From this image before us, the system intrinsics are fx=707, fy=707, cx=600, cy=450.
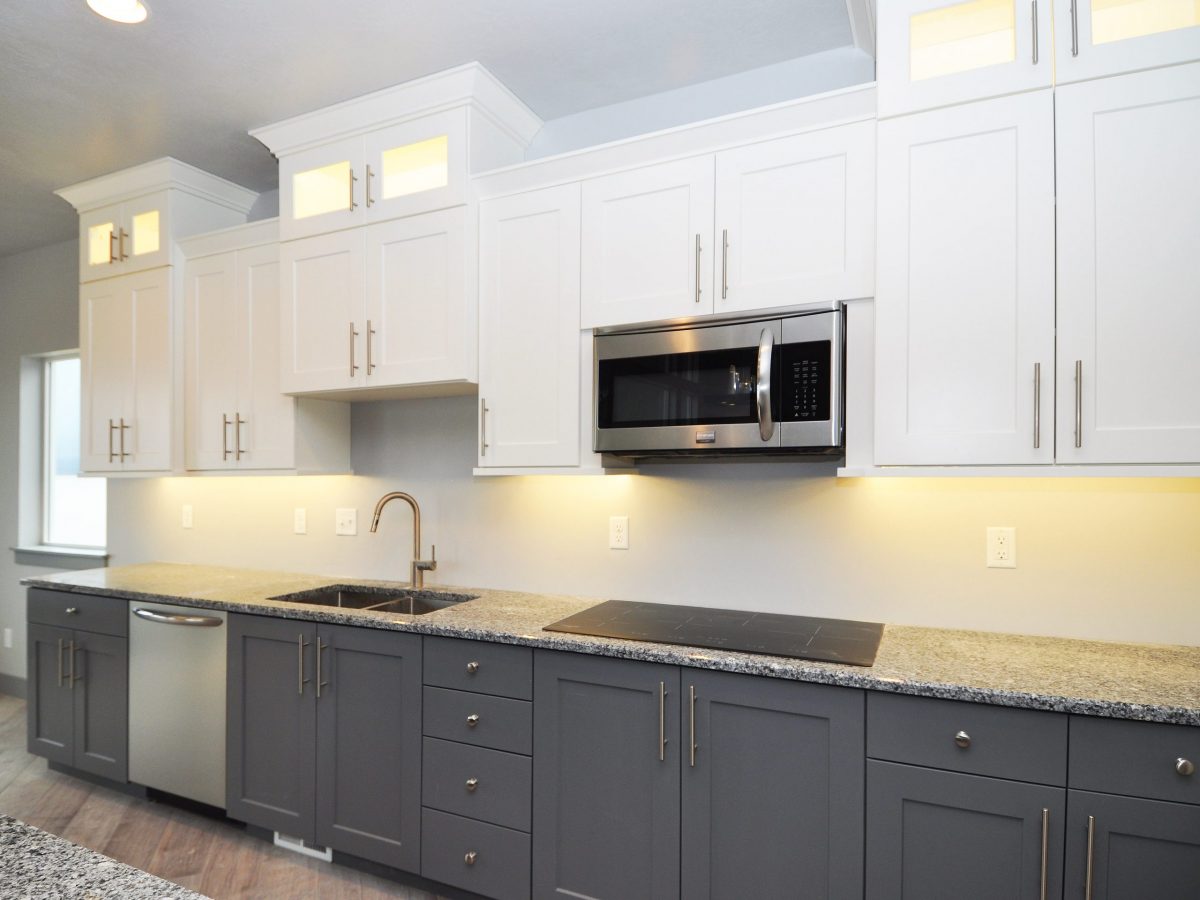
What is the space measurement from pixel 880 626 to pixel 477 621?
1.22m

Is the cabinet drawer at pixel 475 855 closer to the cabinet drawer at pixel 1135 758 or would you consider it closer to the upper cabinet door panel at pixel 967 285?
the cabinet drawer at pixel 1135 758

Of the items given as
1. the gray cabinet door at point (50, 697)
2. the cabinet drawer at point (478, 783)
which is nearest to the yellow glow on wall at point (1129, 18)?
the cabinet drawer at point (478, 783)

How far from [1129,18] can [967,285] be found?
789 millimetres

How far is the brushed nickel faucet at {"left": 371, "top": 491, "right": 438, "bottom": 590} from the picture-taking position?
2742 mm

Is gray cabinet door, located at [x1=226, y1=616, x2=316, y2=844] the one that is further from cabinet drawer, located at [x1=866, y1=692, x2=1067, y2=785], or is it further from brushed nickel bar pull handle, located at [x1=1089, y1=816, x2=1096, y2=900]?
brushed nickel bar pull handle, located at [x1=1089, y1=816, x2=1096, y2=900]

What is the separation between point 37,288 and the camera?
4238 millimetres

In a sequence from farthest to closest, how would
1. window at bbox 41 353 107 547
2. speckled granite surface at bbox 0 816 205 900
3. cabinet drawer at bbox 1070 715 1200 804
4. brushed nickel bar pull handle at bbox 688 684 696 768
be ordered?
window at bbox 41 353 107 547 → brushed nickel bar pull handle at bbox 688 684 696 768 → cabinet drawer at bbox 1070 715 1200 804 → speckled granite surface at bbox 0 816 205 900

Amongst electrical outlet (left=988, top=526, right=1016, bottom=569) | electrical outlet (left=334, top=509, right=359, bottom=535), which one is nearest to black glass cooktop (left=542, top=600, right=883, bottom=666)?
electrical outlet (left=988, top=526, right=1016, bottom=569)

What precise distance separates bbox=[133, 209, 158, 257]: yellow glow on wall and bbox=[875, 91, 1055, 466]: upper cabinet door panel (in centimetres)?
311

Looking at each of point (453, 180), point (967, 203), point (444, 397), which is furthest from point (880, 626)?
point (453, 180)

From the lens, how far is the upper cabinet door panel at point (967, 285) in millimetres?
1702

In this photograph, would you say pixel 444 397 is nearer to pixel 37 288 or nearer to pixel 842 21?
pixel 842 21

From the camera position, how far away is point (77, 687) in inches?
118

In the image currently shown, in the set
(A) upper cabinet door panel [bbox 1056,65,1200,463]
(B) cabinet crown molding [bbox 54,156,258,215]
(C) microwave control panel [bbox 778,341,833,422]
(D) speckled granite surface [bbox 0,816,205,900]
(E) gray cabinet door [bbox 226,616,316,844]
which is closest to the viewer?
(D) speckled granite surface [bbox 0,816,205,900]
